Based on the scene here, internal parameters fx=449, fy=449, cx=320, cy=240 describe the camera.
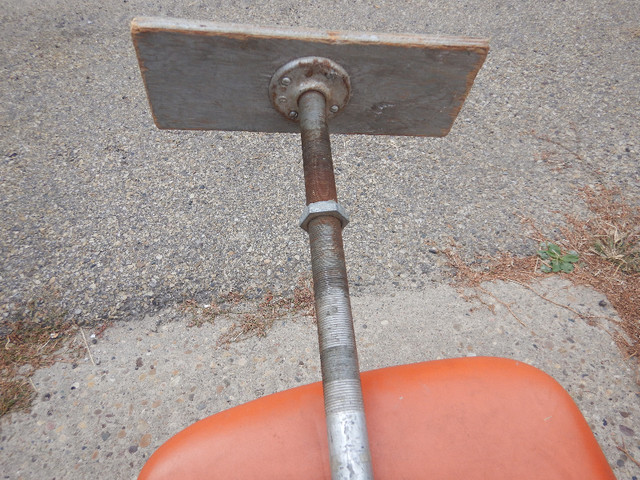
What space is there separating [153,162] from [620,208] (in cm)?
286

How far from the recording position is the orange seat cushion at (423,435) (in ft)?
3.41

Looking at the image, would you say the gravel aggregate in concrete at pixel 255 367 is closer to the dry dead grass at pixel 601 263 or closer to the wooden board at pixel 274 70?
the dry dead grass at pixel 601 263

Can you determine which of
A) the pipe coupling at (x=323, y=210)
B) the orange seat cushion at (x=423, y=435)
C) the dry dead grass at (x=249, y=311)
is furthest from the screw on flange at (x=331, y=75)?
the dry dead grass at (x=249, y=311)

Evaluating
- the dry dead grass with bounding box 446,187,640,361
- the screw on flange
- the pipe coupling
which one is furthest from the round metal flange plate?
the dry dead grass with bounding box 446,187,640,361

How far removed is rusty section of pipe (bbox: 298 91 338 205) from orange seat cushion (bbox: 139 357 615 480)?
539 millimetres

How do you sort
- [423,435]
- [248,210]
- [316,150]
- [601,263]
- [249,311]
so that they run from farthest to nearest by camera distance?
[248,210] → [601,263] → [249,311] → [316,150] → [423,435]

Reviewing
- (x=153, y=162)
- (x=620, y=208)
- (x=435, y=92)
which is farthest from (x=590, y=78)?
(x=153, y=162)

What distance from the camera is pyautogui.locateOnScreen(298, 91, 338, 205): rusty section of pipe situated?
4.32 feet

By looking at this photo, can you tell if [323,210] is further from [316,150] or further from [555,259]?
[555,259]

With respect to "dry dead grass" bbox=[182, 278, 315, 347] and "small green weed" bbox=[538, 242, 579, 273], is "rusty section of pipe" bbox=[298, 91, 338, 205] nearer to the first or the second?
"dry dead grass" bbox=[182, 278, 315, 347]

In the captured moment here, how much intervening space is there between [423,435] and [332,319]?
350 mm

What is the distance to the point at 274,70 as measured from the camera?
1.38m

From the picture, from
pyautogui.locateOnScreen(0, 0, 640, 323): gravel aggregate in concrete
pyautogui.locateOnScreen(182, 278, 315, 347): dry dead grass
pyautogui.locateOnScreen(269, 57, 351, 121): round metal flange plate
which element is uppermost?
pyautogui.locateOnScreen(0, 0, 640, 323): gravel aggregate in concrete

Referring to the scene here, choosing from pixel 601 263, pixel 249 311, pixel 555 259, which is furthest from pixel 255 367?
pixel 601 263
